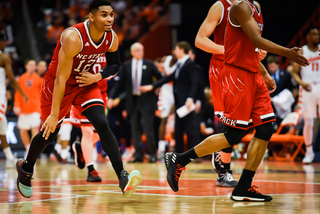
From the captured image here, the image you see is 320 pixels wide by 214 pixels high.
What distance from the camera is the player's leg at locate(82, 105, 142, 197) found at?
4.46 metres

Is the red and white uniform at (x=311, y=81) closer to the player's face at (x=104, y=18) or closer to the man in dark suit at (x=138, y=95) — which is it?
the man in dark suit at (x=138, y=95)

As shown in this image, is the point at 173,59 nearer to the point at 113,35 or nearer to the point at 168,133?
the point at 168,133

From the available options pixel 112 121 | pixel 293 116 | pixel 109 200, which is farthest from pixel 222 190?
pixel 112 121

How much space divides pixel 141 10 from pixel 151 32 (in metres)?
3.04

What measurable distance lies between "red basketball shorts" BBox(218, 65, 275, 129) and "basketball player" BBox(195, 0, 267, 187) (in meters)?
0.80

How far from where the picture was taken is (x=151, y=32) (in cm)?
1917

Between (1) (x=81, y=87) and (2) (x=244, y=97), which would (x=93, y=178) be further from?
(2) (x=244, y=97)

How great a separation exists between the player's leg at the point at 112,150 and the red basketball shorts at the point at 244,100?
1024 mm

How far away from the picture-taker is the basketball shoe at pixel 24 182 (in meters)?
4.80

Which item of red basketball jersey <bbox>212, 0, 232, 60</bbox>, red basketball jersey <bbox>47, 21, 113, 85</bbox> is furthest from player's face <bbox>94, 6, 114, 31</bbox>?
red basketball jersey <bbox>212, 0, 232, 60</bbox>

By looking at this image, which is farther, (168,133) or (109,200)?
(168,133)

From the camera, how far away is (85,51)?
16.2 ft

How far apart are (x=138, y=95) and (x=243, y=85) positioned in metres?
6.83

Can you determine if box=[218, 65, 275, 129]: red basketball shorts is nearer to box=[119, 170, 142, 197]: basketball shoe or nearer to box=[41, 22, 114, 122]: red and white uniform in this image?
box=[119, 170, 142, 197]: basketball shoe
